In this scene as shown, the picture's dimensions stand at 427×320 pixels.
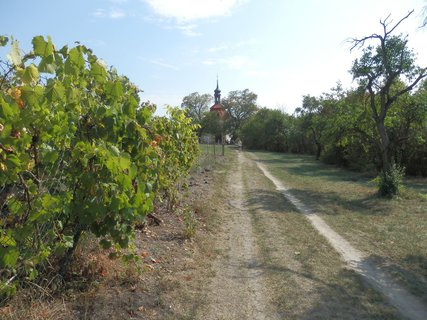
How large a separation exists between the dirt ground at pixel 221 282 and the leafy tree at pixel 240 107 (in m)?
83.0

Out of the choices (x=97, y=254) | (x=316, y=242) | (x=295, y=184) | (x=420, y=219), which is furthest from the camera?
(x=295, y=184)

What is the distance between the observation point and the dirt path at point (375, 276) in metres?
5.12

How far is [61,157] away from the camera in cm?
349

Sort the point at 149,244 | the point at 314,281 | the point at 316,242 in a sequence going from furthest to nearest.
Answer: the point at 316,242
the point at 149,244
the point at 314,281

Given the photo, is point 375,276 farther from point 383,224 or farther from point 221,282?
point 383,224

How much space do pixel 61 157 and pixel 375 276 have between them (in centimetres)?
521

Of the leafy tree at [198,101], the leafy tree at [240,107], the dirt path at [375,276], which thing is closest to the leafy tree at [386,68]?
the dirt path at [375,276]

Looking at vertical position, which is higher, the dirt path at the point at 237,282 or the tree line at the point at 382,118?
the tree line at the point at 382,118

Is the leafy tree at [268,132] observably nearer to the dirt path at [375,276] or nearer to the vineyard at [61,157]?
the dirt path at [375,276]

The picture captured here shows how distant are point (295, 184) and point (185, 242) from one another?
12519 millimetres

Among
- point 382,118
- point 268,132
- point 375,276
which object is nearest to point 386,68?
point 382,118

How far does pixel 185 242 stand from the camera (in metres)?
7.19

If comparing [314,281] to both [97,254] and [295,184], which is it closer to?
[97,254]

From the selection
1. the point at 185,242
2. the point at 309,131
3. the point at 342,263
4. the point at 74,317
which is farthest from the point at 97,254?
the point at 309,131
